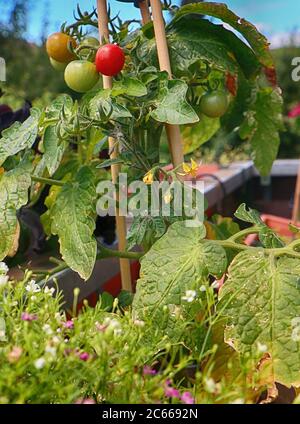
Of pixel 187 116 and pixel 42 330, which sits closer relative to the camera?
pixel 42 330

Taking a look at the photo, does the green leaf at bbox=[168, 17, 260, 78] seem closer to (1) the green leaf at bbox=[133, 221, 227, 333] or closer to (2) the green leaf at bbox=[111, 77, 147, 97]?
(2) the green leaf at bbox=[111, 77, 147, 97]

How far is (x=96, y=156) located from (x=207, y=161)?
193cm

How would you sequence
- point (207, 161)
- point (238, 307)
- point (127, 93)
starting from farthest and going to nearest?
point (207, 161)
point (127, 93)
point (238, 307)

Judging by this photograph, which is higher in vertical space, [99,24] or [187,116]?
[99,24]

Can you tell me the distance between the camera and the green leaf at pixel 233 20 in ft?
3.27

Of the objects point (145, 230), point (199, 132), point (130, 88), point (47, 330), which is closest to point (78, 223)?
point (145, 230)

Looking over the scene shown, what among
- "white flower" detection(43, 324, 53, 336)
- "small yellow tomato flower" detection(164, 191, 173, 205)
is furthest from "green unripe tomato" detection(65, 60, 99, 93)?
"white flower" detection(43, 324, 53, 336)

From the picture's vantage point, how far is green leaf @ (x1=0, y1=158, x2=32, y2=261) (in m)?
0.95

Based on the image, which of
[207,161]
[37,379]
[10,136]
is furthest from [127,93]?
[207,161]

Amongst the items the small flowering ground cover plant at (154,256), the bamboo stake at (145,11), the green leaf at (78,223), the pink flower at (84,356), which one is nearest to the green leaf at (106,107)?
the small flowering ground cover plant at (154,256)

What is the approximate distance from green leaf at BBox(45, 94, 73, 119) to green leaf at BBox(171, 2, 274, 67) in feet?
0.76

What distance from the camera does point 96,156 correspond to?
52.6 inches

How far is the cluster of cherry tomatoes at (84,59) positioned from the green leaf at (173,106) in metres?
0.08
